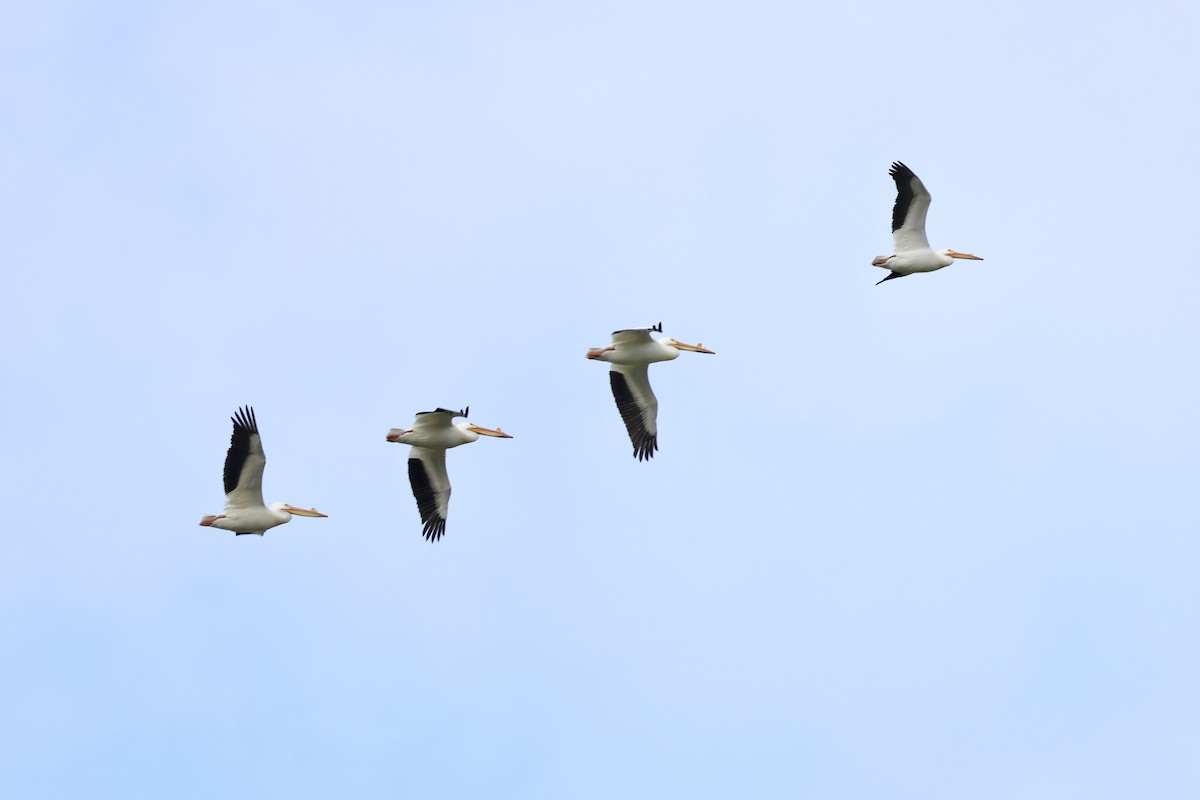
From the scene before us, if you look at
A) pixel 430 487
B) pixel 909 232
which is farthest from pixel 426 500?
pixel 909 232

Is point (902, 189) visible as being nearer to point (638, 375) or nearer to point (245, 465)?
point (638, 375)

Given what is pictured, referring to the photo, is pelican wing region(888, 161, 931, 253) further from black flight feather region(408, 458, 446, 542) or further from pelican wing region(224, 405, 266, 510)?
pelican wing region(224, 405, 266, 510)

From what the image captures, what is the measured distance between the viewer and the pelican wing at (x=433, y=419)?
19.4 m

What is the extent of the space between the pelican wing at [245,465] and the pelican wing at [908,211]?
8247 millimetres

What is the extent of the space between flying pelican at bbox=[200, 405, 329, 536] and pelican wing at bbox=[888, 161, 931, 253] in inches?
325

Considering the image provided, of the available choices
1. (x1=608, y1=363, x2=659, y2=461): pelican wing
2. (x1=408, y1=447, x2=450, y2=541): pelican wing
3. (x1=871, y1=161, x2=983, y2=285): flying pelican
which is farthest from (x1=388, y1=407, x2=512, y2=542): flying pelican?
(x1=871, y1=161, x2=983, y2=285): flying pelican

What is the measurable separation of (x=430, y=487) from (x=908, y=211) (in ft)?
22.3

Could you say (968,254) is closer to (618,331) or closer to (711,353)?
(711,353)

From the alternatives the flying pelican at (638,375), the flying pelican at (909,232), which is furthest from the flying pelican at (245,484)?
the flying pelican at (909,232)

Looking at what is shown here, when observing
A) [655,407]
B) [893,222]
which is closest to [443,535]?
[655,407]

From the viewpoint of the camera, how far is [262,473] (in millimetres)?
19109

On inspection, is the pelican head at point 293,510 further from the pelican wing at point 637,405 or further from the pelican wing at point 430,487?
the pelican wing at point 637,405

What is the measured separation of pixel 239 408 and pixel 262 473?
2.90 ft

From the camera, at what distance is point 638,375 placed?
67.9 feet
